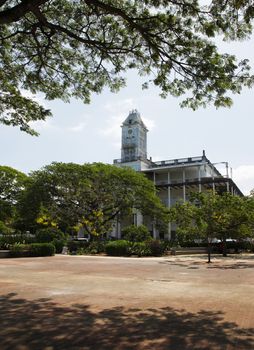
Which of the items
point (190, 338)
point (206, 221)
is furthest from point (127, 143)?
point (190, 338)

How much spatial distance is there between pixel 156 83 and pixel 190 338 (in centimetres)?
703

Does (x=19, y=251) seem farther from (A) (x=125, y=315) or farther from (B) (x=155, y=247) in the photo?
(A) (x=125, y=315)

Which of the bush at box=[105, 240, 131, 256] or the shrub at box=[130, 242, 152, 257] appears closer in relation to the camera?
the shrub at box=[130, 242, 152, 257]

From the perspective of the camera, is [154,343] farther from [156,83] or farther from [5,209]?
[5,209]

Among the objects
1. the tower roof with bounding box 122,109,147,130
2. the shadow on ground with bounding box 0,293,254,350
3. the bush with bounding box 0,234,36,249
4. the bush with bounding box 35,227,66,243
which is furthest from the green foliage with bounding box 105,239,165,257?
the tower roof with bounding box 122,109,147,130

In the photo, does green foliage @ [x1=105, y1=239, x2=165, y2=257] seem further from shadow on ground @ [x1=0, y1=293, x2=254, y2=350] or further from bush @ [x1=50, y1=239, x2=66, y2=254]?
shadow on ground @ [x1=0, y1=293, x2=254, y2=350]

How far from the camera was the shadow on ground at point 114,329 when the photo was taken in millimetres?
5453

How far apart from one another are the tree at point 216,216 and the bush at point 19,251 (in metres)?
10.9

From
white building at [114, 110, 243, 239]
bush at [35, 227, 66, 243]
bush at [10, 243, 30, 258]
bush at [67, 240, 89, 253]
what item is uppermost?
white building at [114, 110, 243, 239]

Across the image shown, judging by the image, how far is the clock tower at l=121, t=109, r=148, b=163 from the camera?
72438 millimetres

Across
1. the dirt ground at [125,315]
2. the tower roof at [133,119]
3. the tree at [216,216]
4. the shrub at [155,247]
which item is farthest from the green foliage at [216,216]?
the tower roof at [133,119]

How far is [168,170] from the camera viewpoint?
68312 mm

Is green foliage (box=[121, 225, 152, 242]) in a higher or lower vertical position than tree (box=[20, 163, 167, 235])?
lower

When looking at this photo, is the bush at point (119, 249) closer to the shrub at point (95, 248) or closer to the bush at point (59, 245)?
the shrub at point (95, 248)
